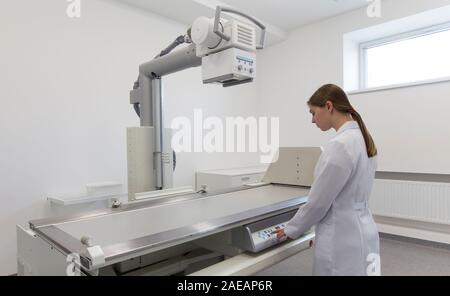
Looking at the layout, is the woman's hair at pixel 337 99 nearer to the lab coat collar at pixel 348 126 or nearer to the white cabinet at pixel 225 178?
the lab coat collar at pixel 348 126

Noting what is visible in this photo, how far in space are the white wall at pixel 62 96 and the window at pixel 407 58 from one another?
2.38 m

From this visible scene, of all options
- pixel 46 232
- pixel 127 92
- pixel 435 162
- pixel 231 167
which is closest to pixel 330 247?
pixel 46 232

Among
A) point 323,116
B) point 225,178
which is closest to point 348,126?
point 323,116

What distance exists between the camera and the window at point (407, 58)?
308 centimetres

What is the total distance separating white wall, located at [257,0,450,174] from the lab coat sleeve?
225cm

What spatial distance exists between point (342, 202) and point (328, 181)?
0.13 metres

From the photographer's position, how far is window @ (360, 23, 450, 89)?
3080 millimetres

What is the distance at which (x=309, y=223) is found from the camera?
1.26 m

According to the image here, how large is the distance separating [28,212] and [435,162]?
359 centimetres

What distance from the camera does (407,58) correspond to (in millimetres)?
3309

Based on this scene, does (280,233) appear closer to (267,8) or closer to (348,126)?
(348,126)

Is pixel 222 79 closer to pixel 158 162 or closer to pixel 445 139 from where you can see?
pixel 158 162

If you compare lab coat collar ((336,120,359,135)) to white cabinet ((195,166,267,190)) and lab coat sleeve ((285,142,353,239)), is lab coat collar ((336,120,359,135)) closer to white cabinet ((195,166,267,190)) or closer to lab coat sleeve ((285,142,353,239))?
lab coat sleeve ((285,142,353,239))

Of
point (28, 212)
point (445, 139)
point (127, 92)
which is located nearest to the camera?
point (28, 212)
